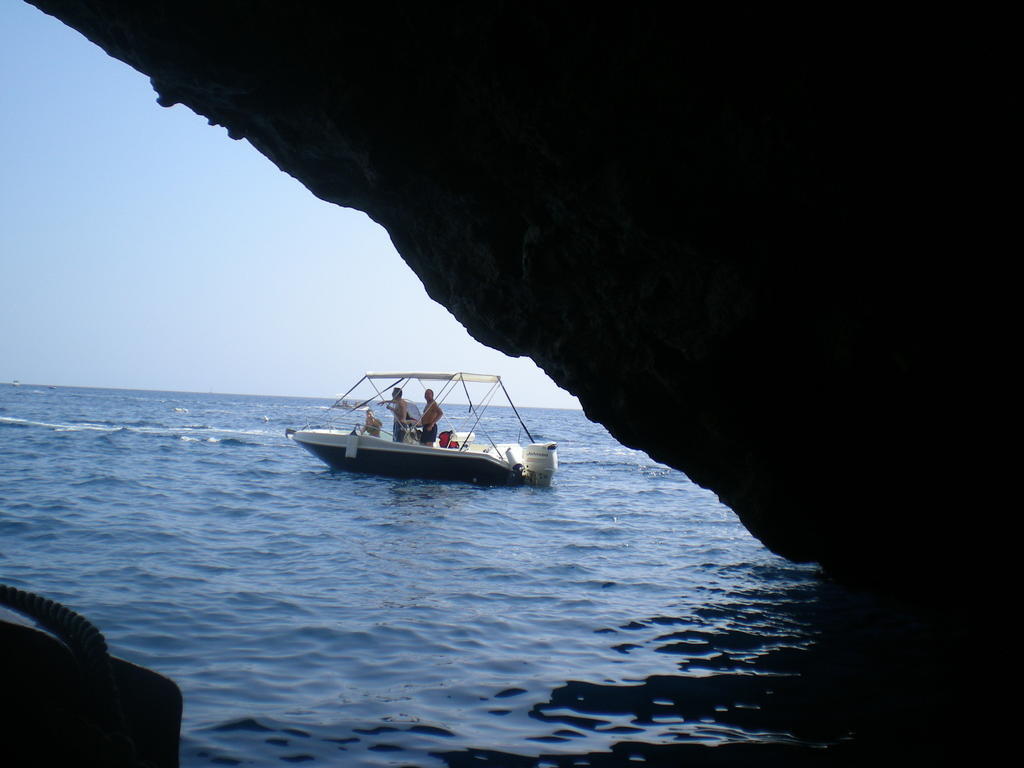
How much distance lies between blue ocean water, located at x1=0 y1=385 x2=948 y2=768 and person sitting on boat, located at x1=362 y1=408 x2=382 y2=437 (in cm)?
646

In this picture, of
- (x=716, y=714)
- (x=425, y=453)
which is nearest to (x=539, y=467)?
(x=425, y=453)

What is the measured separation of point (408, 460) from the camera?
18422mm

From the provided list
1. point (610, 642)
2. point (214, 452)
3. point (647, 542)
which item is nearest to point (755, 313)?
point (610, 642)

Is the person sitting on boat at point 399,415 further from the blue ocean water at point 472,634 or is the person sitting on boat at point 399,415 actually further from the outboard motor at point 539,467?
the blue ocean water at point 472,634

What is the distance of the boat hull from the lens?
18297 mm

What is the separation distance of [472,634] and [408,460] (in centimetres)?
1258

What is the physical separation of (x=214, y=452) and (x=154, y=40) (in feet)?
69.2

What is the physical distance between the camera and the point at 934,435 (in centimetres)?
475

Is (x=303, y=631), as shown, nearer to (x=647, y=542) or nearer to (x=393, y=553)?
(x=393, y=553)

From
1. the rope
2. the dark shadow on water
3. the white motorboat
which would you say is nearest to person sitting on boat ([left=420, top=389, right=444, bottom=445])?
the white motorboat

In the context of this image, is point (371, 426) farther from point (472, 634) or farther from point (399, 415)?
point (472, 634)

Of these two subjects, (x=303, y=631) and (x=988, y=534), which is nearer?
(x=988, y=534)

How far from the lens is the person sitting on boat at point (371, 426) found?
63.8 feet

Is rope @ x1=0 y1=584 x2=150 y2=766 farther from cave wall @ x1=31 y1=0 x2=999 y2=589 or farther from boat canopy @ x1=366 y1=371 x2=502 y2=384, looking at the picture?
boat canopy @ x1=366 y1=371 x2=502 y2=384
